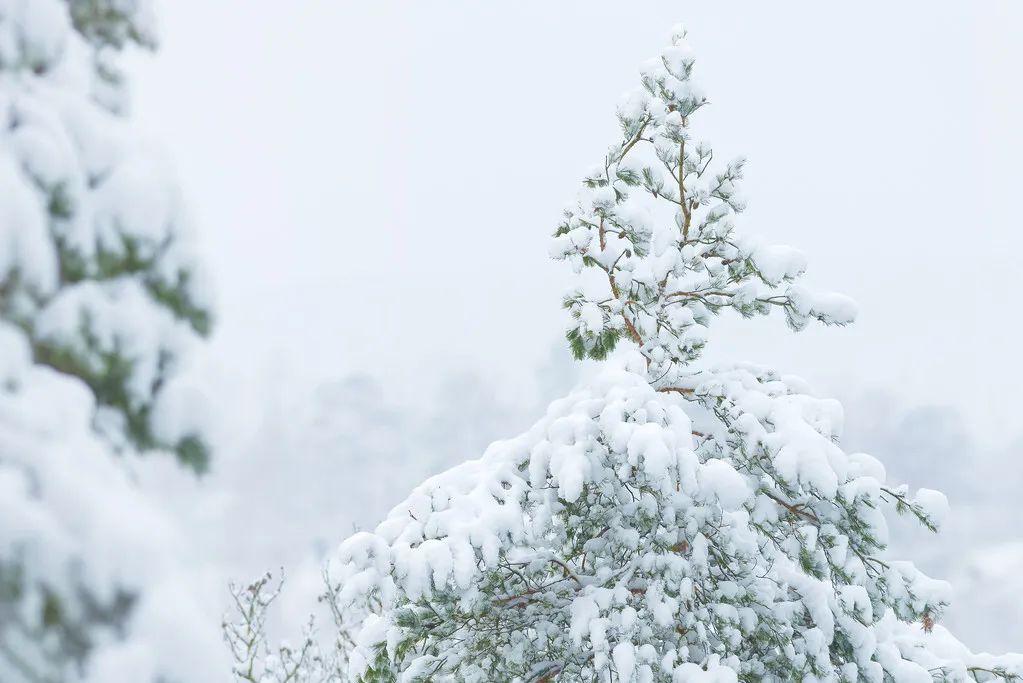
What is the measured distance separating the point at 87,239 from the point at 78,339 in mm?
272

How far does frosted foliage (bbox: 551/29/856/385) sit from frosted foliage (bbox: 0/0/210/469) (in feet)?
10.1

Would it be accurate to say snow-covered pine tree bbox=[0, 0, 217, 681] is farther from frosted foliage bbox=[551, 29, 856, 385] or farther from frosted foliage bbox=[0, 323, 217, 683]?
frosted foliage bbox=[551, 29, 856, 385]

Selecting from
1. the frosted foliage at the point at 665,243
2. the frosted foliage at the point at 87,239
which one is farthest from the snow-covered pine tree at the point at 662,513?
the frosted foliage at the point at 87,239

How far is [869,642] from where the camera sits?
511 centimetres

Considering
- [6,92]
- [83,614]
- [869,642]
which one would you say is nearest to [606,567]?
[869,642]

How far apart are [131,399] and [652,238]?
3.57 metres

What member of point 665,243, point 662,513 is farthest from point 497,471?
point 665,243

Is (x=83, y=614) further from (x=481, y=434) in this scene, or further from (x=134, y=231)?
(x=481, y=434)

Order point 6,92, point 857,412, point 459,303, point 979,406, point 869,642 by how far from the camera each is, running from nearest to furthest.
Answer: point 6,92 < point 869,642 < point 857,412 < point 979,406 < point 459,303

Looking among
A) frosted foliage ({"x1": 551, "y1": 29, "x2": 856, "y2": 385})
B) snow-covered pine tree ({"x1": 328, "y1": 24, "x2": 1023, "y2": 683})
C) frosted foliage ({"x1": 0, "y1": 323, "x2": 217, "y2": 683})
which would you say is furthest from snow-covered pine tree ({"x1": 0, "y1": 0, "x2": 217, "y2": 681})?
frosted foliage ({"x1": 551, "y1": 29, "x2": 856, "y2": 385})

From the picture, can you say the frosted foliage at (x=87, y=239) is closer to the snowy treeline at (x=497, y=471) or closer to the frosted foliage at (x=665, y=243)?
the snowy treeline at (x=497, y=471)

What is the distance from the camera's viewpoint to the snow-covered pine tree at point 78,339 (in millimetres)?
2314

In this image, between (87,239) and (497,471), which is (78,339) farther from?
(497,471)

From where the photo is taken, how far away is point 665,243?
221 inches
